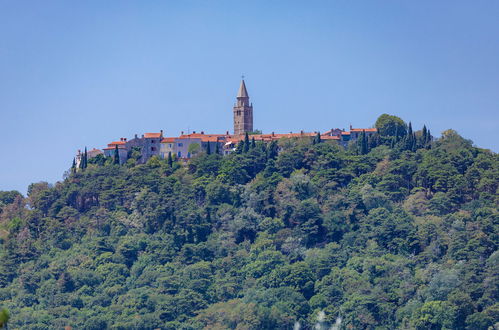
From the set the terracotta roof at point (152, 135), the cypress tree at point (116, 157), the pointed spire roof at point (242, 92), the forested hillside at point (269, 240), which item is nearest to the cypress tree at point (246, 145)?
the forested hillside at point (269, 240)

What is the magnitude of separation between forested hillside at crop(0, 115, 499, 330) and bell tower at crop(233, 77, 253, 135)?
9858 millimetres

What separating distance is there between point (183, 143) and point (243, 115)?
8300 mm

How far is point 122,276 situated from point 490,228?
23062 millimetres

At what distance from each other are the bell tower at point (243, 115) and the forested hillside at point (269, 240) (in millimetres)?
9858

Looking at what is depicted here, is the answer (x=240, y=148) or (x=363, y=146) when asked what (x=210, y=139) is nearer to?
(x=240, y=148)

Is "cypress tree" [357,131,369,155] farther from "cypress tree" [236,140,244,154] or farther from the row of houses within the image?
"cypress tree" [236,140,244,154]

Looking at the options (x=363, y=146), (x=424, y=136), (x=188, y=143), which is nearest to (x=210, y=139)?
(x=188, y=143)

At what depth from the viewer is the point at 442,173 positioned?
2648 inches

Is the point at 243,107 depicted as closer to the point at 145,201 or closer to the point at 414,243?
the point at 145,201

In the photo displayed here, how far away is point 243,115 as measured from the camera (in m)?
86.2

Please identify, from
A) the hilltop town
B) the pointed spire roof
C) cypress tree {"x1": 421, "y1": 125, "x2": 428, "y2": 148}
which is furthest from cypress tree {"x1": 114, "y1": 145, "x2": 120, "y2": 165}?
cypress tree {"x1": 421, "y1": 125, "x2": 428, "y2": 148}

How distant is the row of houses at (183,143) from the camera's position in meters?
79.3

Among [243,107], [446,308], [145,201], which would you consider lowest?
[446,308]

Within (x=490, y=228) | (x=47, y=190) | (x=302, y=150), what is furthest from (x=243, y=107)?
(x=490, y=228)
